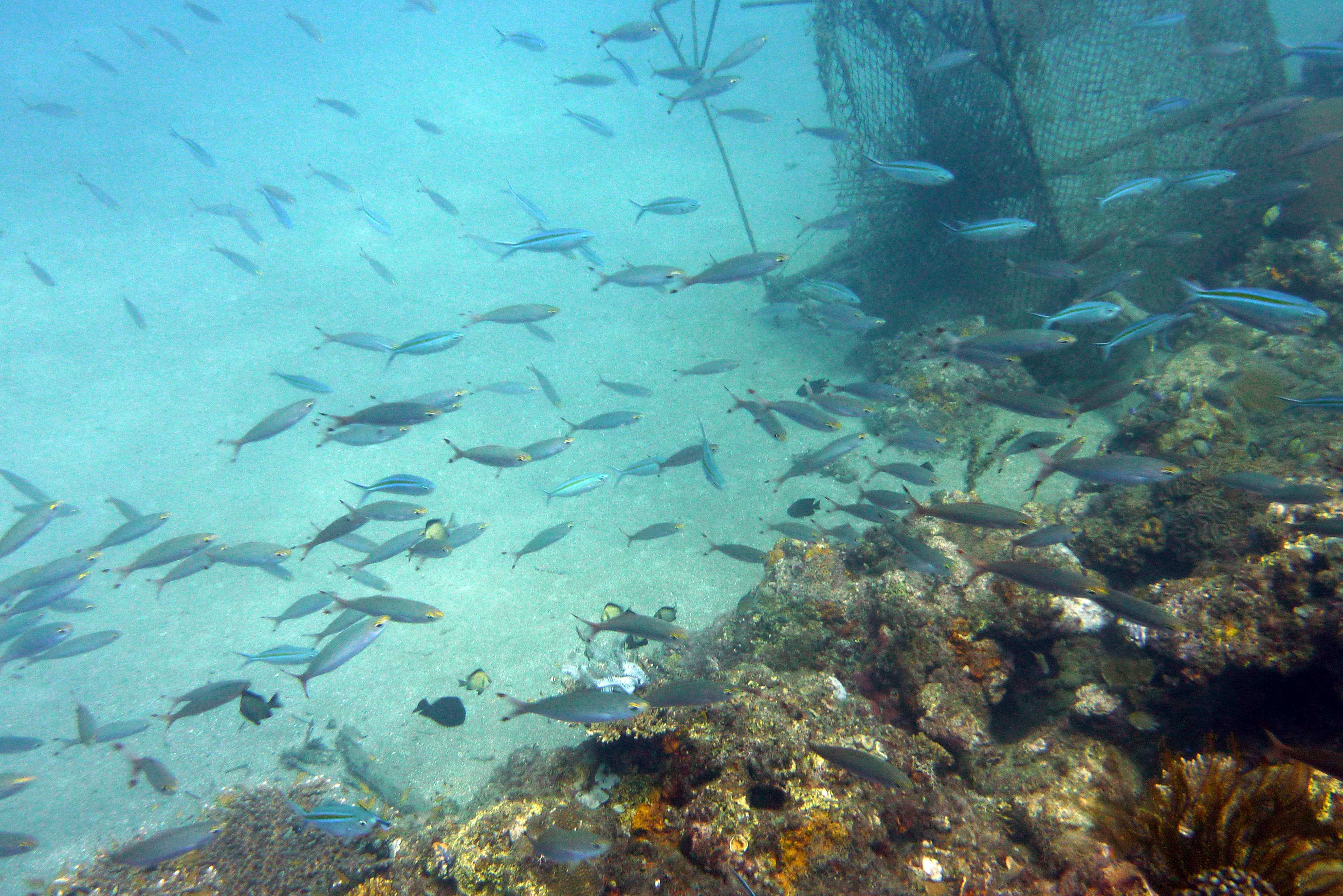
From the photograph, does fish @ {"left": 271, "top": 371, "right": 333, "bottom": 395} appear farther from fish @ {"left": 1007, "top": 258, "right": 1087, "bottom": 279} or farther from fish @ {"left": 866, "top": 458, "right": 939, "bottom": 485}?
fish @ {"left": 1007, "top": 258, "right": 1087, "bottom": 279}

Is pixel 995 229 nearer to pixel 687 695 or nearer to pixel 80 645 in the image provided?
pixel 687 695

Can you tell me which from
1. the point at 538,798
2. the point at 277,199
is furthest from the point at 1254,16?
the point at 277,199

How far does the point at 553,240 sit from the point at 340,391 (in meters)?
8.84

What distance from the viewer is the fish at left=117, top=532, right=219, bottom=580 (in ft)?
16.4

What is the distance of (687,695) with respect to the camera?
272 centimetres

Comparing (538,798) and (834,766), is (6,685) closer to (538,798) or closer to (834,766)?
(538,798)

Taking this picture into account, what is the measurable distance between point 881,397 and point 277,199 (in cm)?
1055

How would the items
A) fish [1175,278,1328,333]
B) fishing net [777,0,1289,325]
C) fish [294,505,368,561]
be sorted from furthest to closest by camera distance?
fishing net [777,0,1289,325] → fish [294,505,368,561] → fish [1175,278,1328,333]

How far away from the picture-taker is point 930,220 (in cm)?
932

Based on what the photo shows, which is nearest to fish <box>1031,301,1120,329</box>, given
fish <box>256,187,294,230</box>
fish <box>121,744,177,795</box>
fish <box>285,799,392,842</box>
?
fish <box>285,799,392,842</box>

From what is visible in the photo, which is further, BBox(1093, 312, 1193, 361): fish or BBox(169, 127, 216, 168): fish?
BBox(169, 127, 216, 168): fish

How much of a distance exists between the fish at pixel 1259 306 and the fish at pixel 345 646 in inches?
288

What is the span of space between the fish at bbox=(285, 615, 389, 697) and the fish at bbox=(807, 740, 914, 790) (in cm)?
340

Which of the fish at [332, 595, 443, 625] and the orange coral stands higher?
the fish at [332, 595, 443, 625]
